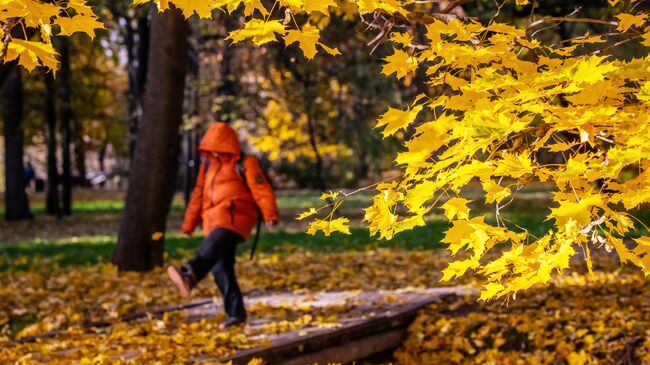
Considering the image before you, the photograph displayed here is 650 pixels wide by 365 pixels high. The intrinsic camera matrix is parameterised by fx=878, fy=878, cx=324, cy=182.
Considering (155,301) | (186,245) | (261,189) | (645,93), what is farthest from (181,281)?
(186,245)

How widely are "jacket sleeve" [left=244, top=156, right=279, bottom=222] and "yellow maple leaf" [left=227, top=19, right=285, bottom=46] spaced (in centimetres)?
349

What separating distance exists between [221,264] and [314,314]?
1.06 m

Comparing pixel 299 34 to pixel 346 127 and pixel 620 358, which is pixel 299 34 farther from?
pixel 346 127

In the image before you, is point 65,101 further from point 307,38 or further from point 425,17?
point 307,38

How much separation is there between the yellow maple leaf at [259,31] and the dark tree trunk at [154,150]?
7.60 meters

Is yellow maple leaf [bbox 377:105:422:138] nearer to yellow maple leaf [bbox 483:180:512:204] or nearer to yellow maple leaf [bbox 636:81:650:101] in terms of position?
yellow maple leaf [bbox 483:180:512:204]

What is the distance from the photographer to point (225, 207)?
6738mm

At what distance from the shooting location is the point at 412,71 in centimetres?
402

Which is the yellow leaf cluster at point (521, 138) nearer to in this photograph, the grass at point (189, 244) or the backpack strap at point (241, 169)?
the backpack strap at point (241, 169)

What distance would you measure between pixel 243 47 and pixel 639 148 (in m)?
19.2

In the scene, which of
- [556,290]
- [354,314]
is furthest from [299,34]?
[556,290]

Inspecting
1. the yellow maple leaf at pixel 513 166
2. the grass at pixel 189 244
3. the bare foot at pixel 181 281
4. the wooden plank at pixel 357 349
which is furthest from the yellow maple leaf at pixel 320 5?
the grass at pixel 189 244

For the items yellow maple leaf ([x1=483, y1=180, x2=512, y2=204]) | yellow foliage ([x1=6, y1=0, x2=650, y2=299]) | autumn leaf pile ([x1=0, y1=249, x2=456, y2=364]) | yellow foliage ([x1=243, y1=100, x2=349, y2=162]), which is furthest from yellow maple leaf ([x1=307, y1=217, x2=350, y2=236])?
yellow foliage ([x1=243, y1=100, x2=349, y2=162])

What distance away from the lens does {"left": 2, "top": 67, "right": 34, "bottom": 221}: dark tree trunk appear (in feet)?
68.4
